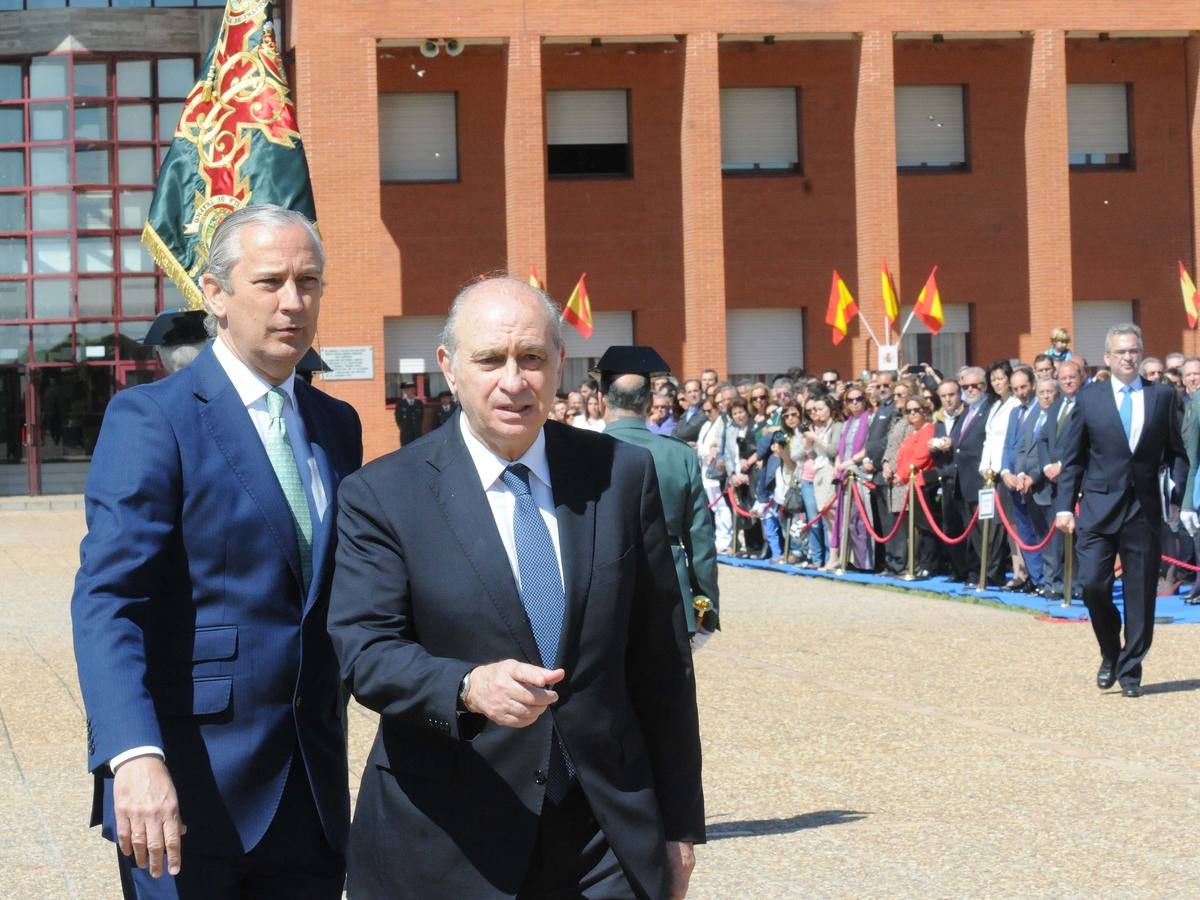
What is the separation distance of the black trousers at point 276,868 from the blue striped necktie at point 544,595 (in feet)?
1.97

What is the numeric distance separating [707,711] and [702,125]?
1098 inches

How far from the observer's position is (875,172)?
38031 mm

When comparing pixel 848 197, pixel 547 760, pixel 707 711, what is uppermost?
pixel 848 197

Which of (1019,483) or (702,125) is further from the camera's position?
(702,125)

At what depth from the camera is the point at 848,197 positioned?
39781mm

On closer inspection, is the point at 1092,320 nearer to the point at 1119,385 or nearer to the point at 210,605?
the point at 1119,385

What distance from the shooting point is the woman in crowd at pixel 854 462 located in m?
20.5

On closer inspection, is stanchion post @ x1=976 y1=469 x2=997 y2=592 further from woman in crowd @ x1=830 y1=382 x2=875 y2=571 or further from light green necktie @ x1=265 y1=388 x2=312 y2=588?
light green necktie @ x1=265 y1=388 x2=312 y2=588

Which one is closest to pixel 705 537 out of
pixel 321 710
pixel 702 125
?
pixel 321 710

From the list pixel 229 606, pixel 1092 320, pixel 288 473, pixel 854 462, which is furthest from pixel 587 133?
pixel 229 606

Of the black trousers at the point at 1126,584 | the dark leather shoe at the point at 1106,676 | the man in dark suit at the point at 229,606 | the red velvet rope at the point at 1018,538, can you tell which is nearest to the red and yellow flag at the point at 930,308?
the red velvet rope at the point at 1018,538

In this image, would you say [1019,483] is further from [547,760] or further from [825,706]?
[547,760]

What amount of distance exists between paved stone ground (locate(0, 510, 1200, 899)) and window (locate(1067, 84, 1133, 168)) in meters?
26.7

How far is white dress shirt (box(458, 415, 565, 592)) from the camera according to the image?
3.60 meters
